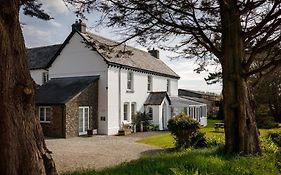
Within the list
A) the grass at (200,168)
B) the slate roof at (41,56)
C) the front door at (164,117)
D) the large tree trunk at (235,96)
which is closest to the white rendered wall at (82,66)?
the slate roof at (41,56)

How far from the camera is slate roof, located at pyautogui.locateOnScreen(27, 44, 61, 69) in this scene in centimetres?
3384

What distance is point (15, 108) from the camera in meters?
5.17

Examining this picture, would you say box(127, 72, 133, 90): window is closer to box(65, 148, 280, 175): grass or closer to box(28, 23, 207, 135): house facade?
box(28, 23, 207, 135): house facade

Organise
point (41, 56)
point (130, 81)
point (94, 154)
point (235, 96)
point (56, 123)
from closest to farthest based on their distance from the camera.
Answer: point (235, 96) → point (94, 154) → point (56, 123) → point (130, 81) → point (41, 56)

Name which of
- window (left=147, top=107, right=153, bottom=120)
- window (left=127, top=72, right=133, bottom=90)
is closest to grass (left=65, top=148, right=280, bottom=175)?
window (left=127, top=72, right=133, bottom=90)

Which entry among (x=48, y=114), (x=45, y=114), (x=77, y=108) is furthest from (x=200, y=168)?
(x=45, y=114)

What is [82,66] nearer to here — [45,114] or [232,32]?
[45,114]

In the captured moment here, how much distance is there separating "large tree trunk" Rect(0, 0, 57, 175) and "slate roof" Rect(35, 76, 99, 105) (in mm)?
19713

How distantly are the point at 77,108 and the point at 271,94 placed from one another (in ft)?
87.1

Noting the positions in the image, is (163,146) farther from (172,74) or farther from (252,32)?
(172,74)

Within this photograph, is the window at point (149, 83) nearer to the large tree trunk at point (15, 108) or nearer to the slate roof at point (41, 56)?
the slate roof at point (41, 56)

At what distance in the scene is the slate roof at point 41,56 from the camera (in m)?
33.8

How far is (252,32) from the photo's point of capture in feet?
38.8

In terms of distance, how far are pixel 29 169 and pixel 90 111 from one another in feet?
73.2
